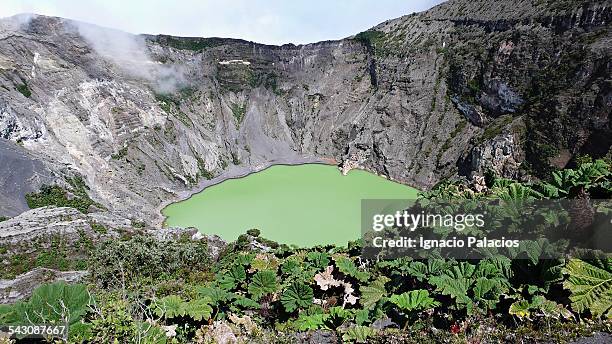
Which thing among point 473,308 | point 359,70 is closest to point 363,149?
point 359,70

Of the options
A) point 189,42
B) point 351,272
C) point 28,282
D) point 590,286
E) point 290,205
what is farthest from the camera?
point 189,42

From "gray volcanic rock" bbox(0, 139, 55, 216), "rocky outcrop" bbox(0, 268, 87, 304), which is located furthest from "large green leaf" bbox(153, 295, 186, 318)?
"gray volcanic rock" bbox(0, 139, 55, 216)

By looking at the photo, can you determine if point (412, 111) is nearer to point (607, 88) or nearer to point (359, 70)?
point (359, 70)

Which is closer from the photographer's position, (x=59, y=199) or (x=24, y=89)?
(x=59, y=199)

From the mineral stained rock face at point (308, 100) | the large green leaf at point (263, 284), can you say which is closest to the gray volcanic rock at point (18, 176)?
the mineral stained rock face at point (308, 100)

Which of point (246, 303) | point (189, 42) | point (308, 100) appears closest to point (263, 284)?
point (246, 303)

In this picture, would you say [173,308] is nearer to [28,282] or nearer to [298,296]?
[298,296]

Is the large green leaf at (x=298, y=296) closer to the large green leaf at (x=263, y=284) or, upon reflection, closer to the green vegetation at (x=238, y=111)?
the large green leaf at (x=263, y=284)
